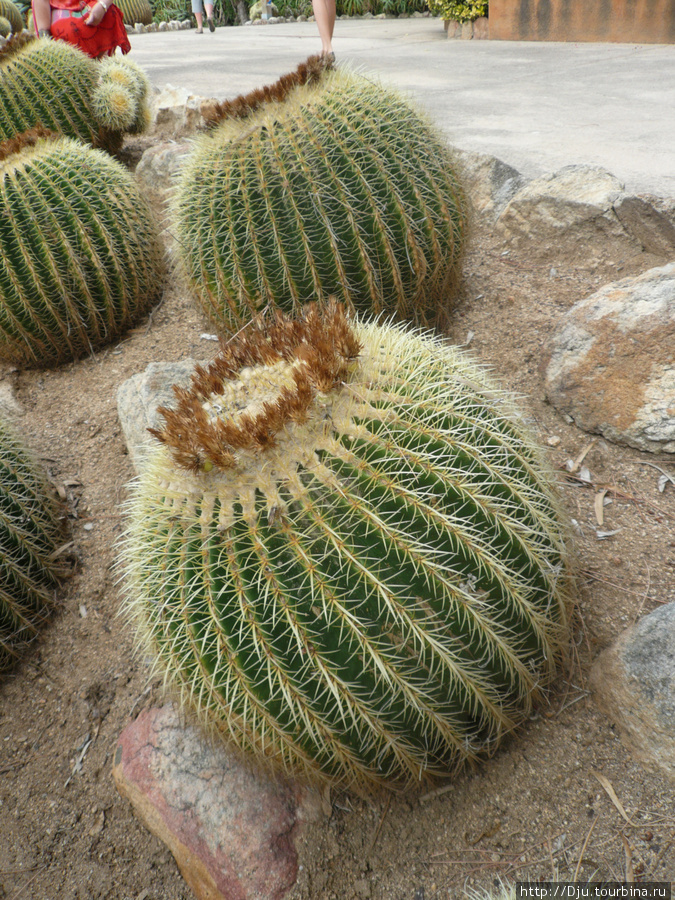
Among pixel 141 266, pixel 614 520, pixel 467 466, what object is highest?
pixel 467 466

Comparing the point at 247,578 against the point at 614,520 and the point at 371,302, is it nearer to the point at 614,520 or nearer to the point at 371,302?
the point at 614,520

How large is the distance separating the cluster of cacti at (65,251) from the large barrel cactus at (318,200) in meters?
0.89

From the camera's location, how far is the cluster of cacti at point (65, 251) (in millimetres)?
3539

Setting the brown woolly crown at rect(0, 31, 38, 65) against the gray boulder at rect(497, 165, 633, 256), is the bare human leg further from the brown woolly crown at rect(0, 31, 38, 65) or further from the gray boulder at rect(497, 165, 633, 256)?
the brown woolly crown at rect(0, 31, 38, 65)

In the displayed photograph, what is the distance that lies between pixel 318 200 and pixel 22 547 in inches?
68.4

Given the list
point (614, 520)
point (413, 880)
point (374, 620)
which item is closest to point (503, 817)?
point (413, 880)

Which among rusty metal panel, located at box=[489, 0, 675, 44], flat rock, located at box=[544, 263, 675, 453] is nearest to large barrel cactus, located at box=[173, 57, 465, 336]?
flat rock, located at box=[544, 263, 675, 453]

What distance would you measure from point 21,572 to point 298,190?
1.79 m

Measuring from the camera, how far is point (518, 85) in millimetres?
6512

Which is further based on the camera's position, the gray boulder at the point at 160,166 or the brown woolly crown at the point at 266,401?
the gray boulder at the point at 160,166

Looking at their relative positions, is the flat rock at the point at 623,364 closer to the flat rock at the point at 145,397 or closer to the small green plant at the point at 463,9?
the flat rock at the point at 145,397

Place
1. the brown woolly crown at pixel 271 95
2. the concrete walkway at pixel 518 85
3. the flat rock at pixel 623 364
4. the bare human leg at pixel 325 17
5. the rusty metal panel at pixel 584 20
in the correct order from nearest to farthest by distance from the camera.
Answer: the flat rock at pixel 623 364 → the brown woolly crown at pixel 271 95 → the concrete walkway at pixel 518 85 → the bare human leg at pixel 325 17 → the rusty metal panel at pixel 584 20

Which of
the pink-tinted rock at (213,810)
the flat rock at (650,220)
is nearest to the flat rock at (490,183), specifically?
the flat rock at (650,220)

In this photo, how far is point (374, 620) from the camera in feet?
4.78
